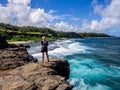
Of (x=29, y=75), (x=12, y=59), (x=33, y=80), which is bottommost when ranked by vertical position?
(x=33, y=80)

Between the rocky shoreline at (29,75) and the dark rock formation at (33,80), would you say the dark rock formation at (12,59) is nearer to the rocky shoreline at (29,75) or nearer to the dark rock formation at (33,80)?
the rocky shoreline at (29,75)

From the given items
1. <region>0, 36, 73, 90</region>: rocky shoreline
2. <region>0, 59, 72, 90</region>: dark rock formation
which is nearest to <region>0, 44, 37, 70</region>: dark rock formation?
<region>0, 36, 73, 90</region>: rocky shoreline

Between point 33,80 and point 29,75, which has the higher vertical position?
point 29,75

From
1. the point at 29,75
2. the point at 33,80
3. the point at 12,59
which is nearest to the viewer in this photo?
the point at 33,80

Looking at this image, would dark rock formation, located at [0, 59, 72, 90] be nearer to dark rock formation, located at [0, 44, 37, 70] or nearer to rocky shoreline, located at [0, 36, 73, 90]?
rocky shoreline, located at [0, 36, 73, 90]

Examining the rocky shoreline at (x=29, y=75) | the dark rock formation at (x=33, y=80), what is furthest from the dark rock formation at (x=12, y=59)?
the dark rock formation at (x=33, y=80)

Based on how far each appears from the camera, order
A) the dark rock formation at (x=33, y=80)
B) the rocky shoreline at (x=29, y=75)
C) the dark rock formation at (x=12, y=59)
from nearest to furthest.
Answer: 1. the dark rock formation at (x=33, y=80)
2. the rocky shoreline at (x=29, y=75)
3. the dark rock formation at (x=12, y=59)

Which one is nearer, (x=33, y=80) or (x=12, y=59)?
(x=33, y=80)

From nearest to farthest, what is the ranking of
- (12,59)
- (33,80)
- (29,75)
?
(33,80), (29,75), (12,59)

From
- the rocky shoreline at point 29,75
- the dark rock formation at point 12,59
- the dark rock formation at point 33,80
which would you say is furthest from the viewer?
the dark rock formation at point 12,59

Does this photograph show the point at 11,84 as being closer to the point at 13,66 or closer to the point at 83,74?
the point at 13,66

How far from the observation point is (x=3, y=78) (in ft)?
51.9

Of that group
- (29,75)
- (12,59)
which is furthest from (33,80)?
(12,59)

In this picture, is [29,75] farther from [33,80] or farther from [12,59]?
[12,59]
